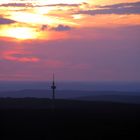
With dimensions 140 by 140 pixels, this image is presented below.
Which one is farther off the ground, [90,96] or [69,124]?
[90,96]

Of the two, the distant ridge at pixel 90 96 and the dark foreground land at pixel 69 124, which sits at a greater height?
the distant ridge at pixel 90 96

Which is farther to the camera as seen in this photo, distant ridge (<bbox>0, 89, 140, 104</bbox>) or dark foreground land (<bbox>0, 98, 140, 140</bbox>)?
distant ridge (<bbox>0, 89, 140, 104</bbox>)

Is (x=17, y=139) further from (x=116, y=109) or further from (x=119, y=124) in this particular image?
(x=116, y=109)

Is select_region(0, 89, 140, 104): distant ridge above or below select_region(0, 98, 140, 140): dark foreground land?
above

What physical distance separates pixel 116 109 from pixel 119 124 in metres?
17.1

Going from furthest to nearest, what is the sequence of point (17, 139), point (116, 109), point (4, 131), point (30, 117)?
point (116, 109)
point (30, 117)
point (4, 131)
point (17, 139)

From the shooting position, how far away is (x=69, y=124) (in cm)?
5088

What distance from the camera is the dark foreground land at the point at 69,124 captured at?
44.0 meters

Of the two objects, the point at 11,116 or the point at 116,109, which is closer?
the point at 11,116

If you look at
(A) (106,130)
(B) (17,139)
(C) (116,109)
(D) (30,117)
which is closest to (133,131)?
(A) (106,130)

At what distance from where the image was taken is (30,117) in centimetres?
5578

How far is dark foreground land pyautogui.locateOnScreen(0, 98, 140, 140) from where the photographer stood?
43969mm

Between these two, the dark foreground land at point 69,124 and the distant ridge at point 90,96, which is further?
the distant ridge at point 90,96

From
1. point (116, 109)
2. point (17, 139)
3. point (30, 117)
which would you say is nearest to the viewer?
point (17, 139)
